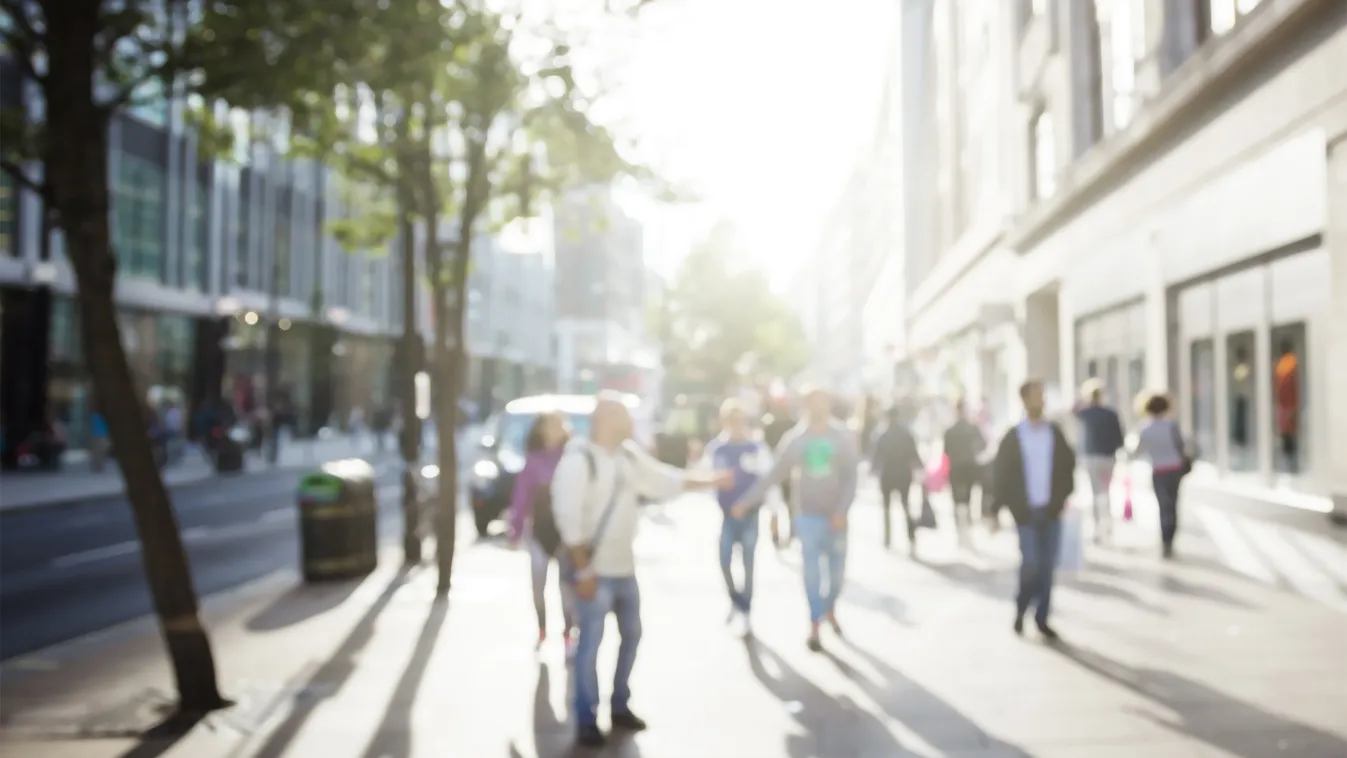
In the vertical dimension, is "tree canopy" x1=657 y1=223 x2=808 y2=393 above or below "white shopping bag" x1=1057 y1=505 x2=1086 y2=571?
above

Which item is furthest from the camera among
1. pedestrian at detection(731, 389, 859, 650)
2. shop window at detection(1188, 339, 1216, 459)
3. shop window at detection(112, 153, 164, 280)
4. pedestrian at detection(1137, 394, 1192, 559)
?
shop window at detection(112, 153, 164, 280)

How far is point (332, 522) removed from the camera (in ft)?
47.5

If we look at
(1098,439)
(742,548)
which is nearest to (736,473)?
(742,548)

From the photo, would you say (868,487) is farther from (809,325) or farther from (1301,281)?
(809,325)

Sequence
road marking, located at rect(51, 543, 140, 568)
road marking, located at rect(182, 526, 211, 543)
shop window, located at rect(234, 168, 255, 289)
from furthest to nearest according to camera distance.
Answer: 1. shop window, located at rect(234, 168, 255, 289)
2. road marking, located at rect(182, 526, 211, 543)
3. road marking, located at rect(51, 543, 140, 568)

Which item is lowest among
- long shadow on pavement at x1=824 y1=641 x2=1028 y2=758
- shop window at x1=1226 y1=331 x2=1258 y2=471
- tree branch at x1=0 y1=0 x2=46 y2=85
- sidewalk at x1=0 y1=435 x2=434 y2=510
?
long shadow on pavement at x1=824 y1=641 x2=1028 y2=758

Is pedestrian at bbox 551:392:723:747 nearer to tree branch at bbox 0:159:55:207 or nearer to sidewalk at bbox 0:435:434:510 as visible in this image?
tree branch at bbox 0:159:55:207

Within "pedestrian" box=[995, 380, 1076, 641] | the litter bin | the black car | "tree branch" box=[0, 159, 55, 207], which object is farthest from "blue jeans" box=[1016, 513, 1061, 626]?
the black car

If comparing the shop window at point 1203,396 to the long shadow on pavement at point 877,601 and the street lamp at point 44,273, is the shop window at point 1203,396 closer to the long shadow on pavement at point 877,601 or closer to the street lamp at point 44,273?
the long shadow on pavement at point 877,601

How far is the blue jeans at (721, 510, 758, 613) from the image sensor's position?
10617 millimetres

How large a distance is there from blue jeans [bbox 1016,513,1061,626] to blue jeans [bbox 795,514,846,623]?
4.23ft

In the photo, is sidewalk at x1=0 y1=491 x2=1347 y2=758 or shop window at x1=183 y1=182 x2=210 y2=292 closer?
sidewalk at x1=0 y1=491 x2=1347 y2=758

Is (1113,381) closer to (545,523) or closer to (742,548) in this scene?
(742,548)

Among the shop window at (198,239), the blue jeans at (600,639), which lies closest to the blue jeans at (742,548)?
the blue jeans at (600,639)
